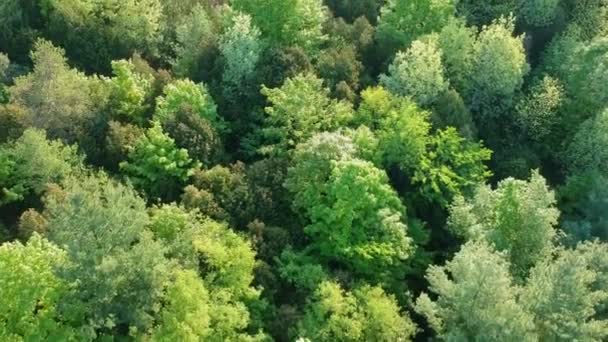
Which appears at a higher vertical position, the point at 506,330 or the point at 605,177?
the point at 605,177

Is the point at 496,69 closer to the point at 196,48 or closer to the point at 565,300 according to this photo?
the point at 565,300

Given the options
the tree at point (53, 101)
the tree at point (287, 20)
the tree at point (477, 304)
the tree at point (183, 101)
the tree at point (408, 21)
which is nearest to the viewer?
the tree at point (477, 304)

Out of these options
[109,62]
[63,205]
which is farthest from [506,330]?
[109,62]

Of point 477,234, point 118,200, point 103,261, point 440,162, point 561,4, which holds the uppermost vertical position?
point 561,4

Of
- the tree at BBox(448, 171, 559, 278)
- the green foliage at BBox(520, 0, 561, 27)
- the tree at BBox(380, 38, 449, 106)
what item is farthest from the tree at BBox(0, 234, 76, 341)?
the green foliage at BBox(520, 0, 561, 27)

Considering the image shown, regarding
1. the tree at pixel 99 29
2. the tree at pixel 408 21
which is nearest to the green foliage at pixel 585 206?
the tree at pixel 408 21

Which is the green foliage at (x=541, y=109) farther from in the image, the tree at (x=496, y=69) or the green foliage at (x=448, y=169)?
the green foliage at (x=448, y=169)

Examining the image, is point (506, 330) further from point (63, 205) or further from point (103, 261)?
point (63, 205)
